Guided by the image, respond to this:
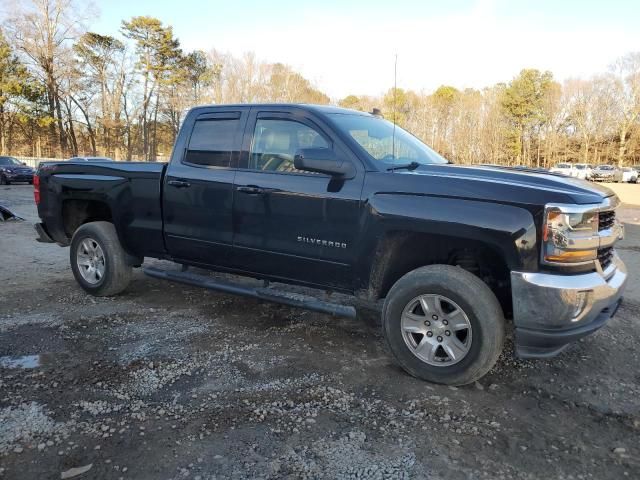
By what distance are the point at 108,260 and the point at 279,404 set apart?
2907 millimetres

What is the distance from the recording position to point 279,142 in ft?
13.9

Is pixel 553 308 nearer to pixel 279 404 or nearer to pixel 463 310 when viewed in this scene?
pixel 463 310

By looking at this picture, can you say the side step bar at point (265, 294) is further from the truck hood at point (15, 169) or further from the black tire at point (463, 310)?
the truck hood at point (15, 169)

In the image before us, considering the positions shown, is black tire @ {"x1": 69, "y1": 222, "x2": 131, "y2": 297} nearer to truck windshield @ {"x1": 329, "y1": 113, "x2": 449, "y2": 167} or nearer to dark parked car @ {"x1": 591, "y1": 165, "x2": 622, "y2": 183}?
truck windshield @ {"x1": 329, "y1": 113, "x2": 449, "y2": 167}

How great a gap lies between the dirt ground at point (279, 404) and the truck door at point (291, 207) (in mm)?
688

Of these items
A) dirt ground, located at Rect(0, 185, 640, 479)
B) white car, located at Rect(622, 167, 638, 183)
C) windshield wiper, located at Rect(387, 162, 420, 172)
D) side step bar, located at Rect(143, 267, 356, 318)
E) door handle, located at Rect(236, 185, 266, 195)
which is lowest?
dirt ground, located at Rect(0, 185, 640, 479)

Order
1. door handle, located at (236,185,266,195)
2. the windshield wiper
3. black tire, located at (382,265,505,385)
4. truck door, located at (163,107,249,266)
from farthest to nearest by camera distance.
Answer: truck door, located at (163,107,249,266) < door handle, located at (236,185,266,195) < the windshield wiper < black tire, located at (382,265,505,385)

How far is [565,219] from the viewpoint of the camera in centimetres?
304

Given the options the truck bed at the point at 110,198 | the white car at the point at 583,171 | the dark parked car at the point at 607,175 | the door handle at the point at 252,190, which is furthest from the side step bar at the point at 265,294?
the dark parked car at the point at 607,175

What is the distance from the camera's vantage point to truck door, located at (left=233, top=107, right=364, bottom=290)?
3.79m

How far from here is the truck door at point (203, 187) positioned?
4.42 metres

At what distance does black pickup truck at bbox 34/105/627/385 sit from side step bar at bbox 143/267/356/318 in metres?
0.02

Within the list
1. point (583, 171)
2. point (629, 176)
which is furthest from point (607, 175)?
point (583, 171)

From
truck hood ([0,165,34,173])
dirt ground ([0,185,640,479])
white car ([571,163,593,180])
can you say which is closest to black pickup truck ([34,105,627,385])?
dirt ground ([0,185,640,479])
